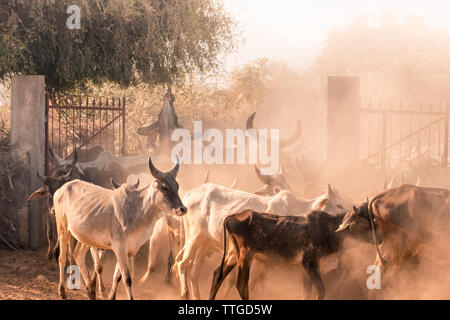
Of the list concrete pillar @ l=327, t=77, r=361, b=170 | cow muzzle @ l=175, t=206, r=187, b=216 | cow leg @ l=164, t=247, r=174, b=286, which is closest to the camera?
cow muzzle @ l=175, t=206, r=187, b=216

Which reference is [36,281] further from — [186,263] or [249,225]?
[249,225]

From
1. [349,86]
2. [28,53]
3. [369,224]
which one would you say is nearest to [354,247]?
[369,224]

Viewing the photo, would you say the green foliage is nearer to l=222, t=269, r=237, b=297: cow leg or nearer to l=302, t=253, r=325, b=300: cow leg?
l=222, t=269, r=237, b=297: cow leg

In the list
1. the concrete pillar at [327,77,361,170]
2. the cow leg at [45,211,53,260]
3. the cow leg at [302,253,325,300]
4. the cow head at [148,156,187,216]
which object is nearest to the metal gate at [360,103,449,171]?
the concrete pillar at [327,77,361,170]

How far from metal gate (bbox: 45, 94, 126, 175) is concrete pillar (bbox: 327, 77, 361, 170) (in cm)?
413

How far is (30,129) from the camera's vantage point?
38.4 ft

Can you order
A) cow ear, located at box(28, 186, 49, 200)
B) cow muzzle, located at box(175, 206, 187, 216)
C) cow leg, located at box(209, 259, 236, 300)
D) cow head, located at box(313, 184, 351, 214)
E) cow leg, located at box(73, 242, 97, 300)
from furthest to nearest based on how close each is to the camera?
cow ear, located at box(28, 186, 49, 200) < cow head, located at box(313, 184, 351, 214) < cow leg, located at box(73, 242, 97, 300) < cow leg, located at box(209, 259, 236, 300) < cow muzzle, located at box(175, 206, 187, 216)

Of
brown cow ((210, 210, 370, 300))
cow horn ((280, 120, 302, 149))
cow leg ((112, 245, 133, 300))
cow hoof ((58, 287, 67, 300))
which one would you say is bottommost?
cow hoof ((58, 287, 67, 300))

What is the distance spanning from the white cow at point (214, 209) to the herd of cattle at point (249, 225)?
0.04 ft

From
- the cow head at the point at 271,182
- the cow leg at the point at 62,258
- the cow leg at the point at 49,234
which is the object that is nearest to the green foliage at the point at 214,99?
the cow leg at the point at 49,234

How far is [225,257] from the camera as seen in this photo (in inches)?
306

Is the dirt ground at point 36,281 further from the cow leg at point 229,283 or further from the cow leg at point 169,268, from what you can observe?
the cow leg at point 229,283

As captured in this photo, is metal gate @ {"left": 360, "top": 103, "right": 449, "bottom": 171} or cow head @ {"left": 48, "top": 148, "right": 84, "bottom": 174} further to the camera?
metal gate @ {"left": 360, "top": 103, "right": 449, "bottom": 171}

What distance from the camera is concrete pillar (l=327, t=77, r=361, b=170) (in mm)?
13625
